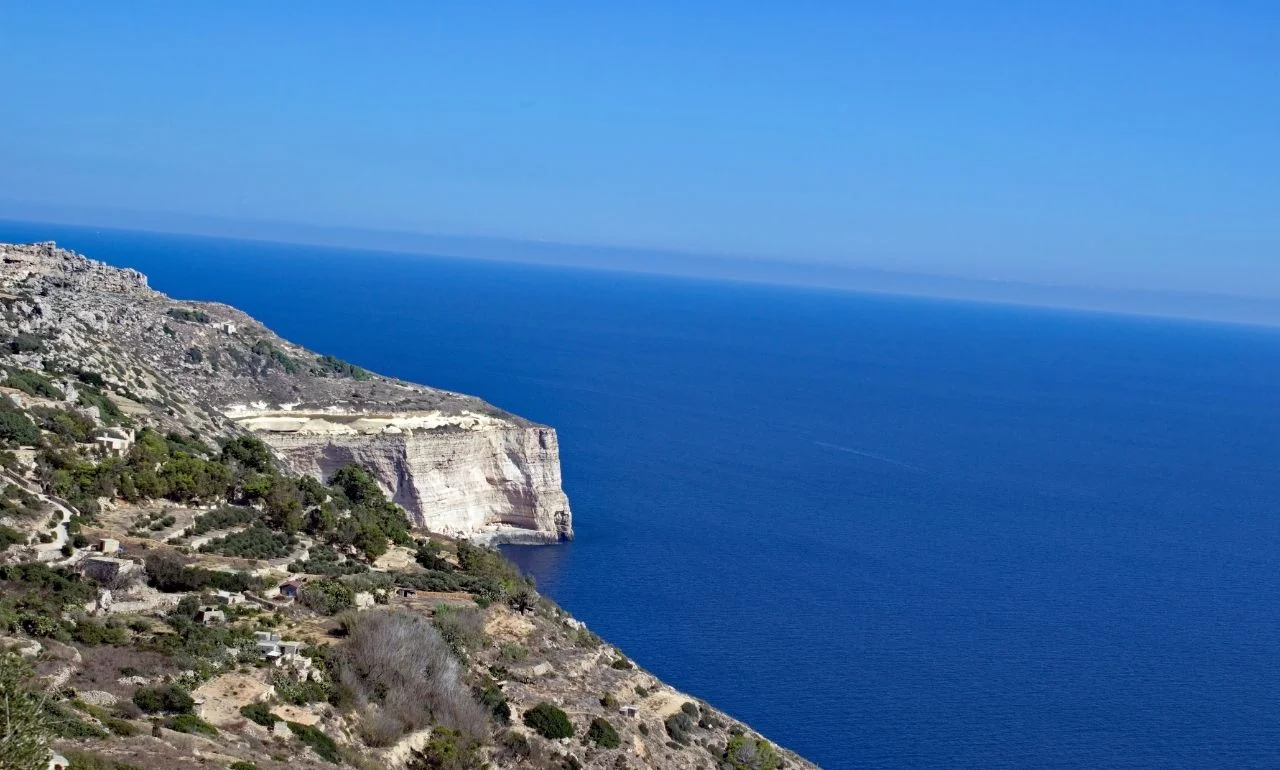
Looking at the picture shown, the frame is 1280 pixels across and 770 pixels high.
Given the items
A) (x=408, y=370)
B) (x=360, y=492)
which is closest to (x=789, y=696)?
(x=360, y=492)

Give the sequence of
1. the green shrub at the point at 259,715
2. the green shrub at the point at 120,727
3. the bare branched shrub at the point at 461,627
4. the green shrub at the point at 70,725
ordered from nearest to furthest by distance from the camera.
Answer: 1. the green shrub at the point at 70,725
2. the green shrub at the point at 120,727
3. the green shrub at the point at 259,715
4. the bare branched shrub at the point at 461,627

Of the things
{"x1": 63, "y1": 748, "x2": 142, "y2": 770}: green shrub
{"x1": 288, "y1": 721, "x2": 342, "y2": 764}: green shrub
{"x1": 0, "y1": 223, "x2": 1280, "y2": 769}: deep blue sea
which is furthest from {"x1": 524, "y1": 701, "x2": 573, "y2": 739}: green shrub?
{"x1": 0, "y1": 223, "x2": 1280, "y2": 769}: deep blue sea

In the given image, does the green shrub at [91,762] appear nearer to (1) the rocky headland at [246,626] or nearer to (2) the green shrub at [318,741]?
(1) the rocky headland at [246,626]

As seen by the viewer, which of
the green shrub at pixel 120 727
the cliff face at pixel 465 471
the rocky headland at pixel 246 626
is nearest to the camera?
the green shrub at pixel 120 727

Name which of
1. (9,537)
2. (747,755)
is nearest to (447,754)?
(747,755)

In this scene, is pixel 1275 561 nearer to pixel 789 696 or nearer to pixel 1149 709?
pixel 1149 709

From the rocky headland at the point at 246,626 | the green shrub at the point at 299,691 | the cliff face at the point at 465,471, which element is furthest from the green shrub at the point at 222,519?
the cliff face at the point at 465,471
